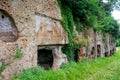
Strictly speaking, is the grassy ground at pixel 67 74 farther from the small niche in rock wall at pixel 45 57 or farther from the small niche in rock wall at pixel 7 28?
the small niche in rock wall at pixel 45 57

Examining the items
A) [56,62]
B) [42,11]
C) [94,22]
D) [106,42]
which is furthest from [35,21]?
[106,42]

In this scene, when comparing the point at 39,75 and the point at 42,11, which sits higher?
the point at 42,11

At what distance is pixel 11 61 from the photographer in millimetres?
9172

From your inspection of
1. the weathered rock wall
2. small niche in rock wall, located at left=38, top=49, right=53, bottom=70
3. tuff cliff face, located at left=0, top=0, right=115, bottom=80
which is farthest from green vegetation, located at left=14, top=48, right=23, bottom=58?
the weathered rock wall

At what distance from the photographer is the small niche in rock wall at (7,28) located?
365 inches

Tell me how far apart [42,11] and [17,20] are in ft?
6.69

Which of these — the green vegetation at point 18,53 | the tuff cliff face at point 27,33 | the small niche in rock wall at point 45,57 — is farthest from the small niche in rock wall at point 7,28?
the small niche in rock wall at point 45,57

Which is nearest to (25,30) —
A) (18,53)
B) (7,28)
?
(7,28)

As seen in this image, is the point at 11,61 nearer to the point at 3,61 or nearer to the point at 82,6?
the point at 3,61

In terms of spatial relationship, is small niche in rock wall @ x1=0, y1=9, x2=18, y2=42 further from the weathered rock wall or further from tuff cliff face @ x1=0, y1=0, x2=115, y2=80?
the weathered rock wall

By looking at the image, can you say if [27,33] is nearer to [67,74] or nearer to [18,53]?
→ [18,53]

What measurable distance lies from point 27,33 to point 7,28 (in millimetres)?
942

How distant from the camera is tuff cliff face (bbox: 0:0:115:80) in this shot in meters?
9.17

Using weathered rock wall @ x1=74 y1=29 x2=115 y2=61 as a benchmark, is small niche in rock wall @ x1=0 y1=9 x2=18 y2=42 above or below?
above
